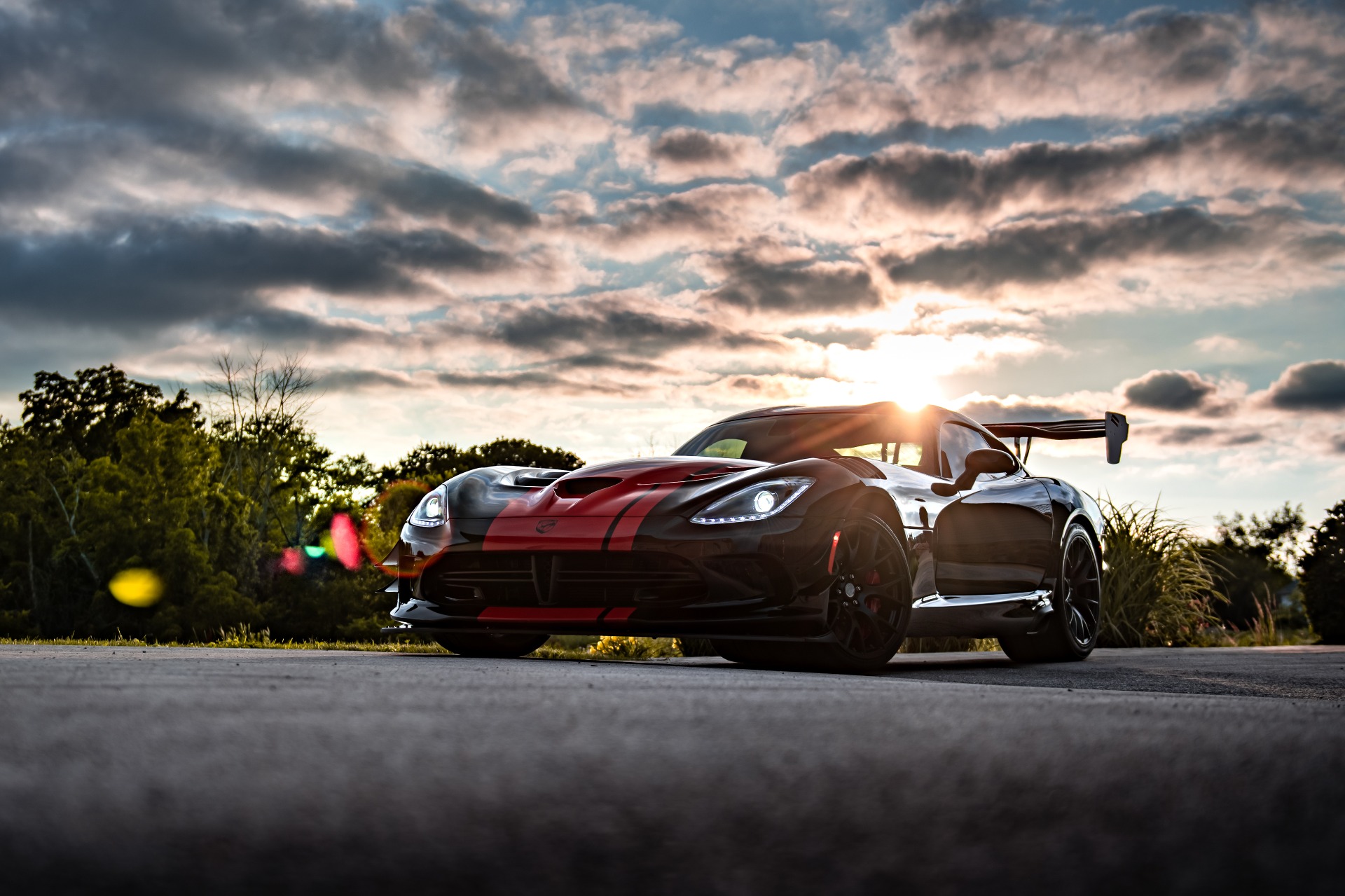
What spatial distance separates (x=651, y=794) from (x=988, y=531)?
5.73 metres

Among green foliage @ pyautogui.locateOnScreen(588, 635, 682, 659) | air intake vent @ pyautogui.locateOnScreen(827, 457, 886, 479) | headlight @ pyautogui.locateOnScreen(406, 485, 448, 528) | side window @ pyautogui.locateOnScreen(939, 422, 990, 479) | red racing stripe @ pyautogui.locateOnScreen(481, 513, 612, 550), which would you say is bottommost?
green foliage @ pyautogui.locateOnScreen(588, 635, 682, 659)

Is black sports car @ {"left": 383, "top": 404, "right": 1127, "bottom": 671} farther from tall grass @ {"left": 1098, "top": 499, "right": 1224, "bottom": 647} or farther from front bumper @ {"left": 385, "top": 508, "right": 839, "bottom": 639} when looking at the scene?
tall grass @ {"left": 1098, "top": 499, "right": 1224, "bottom": 647}

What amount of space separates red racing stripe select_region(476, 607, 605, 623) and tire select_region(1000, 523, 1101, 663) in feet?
10.3

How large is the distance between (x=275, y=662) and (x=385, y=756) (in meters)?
3.17

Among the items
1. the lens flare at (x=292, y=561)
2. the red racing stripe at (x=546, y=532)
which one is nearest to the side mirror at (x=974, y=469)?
the red racing stripe at (x=546, y=532)

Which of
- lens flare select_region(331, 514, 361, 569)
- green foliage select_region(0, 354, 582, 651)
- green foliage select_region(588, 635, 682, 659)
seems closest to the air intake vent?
green foliage select_region(588, 635, 682, 659)

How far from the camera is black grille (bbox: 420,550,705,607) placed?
5.52m

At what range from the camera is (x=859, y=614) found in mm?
5758

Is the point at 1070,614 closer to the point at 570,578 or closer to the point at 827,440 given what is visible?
the point at 827,440

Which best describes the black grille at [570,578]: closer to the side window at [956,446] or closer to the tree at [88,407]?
the side window at [956,446]

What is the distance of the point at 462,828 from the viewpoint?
4.80ft

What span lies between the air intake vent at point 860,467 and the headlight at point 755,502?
0.36 m

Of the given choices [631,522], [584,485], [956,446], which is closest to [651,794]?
[631,522]

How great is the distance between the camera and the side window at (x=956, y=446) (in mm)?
7199
